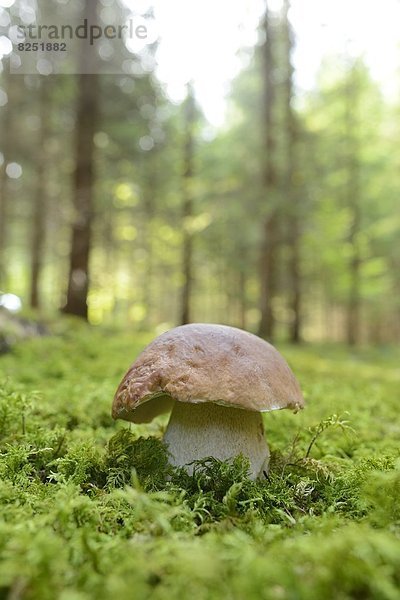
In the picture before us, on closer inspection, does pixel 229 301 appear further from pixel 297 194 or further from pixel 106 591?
pixel 106 591

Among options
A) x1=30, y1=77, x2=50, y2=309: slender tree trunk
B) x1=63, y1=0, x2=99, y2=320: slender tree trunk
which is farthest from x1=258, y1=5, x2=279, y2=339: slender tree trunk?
x1=30, y1=77, x2=50, y2=309: slender tree trunk

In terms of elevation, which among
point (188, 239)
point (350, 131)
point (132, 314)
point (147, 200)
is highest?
Result: point (350, 131)

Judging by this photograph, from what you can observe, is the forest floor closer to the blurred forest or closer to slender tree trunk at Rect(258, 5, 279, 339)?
the blurred forest

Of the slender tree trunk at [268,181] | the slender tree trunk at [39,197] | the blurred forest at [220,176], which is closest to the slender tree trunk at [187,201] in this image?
the blurred forest at [220,176]

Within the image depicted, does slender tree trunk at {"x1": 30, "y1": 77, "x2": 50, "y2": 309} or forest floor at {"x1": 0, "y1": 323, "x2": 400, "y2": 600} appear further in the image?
slender tree trunk at {"x1": 30, "y1": 77, "x2": 50, "y2": 309}

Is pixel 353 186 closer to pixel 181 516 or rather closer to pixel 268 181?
pixel 268 181

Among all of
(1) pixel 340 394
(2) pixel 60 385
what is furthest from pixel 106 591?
(1) pixel 340 394

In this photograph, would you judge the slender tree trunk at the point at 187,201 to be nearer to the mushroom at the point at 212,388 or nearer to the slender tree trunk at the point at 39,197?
the slender tree trunk at the point at 39,197
